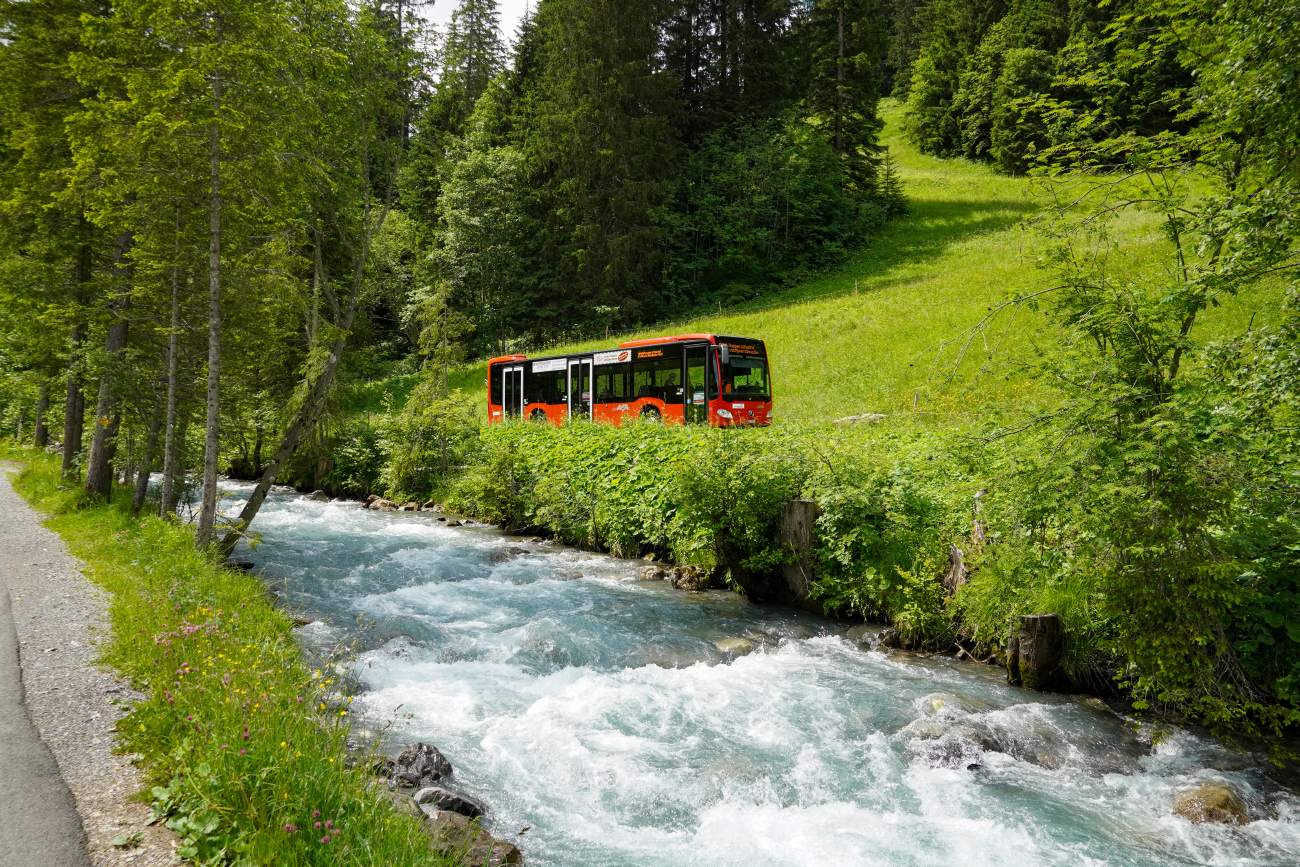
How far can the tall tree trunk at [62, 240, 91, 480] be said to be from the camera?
572 inches

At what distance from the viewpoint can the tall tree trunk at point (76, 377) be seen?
47.7ft

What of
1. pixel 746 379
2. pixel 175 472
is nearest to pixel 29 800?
pixel 175 472

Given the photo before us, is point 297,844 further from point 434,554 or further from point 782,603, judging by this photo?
point 434,554

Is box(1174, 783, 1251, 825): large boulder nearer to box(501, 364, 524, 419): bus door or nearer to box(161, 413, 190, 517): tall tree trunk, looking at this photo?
box(161, 413, 190, 517): tall tree trunk

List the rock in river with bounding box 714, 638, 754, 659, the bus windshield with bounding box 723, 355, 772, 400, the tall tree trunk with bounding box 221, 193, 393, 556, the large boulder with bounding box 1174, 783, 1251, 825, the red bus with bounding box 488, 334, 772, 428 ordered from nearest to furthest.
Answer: the large boulder with bounding box 1174, 783, 1251, 825
the rock in river with bounding box 714, 638, 754, 659
the tall tree trunk with bounding box 221, 193, 393, 556
the red bus with bounding box 488, 334, 772, 428
the bus windshield with bounding box 723, 355, 772, 400

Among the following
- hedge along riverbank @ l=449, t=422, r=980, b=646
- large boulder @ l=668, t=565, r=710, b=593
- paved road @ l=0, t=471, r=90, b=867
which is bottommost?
large boulder @ l=668, t=565, r=710, b=593

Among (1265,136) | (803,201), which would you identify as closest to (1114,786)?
(1265,136)

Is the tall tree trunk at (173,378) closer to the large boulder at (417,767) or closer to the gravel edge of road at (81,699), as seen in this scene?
the gravel edge of road at (81,699)

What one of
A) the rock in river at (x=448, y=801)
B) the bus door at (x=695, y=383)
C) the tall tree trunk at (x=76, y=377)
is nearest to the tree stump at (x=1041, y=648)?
the rock in river at (x=448, y=801)

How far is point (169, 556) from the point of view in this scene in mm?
10516

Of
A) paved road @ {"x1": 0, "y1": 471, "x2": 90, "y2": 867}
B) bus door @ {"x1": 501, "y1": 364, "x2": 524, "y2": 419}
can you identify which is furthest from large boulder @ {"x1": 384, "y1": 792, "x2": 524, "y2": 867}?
bus door @ {"x1": 501, "y1": 364, "x2": 524, "y2": 419}

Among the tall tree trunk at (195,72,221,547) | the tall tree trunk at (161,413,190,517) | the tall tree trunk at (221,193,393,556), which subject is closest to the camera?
the tall tree trunk at (195,72,221,547)

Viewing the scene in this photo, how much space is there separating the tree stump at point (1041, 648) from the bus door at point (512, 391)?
77.0ft

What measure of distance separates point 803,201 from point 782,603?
45.6m
